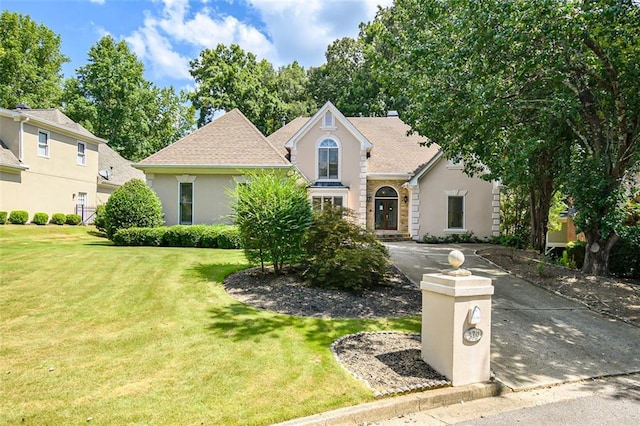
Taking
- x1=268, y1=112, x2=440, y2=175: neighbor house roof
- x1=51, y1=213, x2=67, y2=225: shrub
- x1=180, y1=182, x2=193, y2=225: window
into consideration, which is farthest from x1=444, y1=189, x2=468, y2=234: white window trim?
x1=51, y1=213, x2=67, y2=225: shrub

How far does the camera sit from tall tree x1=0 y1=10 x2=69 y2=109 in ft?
107

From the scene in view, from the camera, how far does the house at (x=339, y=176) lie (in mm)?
17375

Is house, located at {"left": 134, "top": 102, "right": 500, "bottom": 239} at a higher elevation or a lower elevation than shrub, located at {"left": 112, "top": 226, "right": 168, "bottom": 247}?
higher

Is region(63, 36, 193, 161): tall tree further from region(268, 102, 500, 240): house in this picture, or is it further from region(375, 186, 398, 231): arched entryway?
region(375, 186, 398, 231): arched entryway

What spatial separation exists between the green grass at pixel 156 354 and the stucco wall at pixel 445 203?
45.3 ft

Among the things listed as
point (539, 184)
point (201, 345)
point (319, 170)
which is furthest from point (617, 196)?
point (319, 170)

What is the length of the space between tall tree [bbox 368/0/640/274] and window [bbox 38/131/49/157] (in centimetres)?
1996

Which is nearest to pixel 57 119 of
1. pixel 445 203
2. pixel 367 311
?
pixel 445 203

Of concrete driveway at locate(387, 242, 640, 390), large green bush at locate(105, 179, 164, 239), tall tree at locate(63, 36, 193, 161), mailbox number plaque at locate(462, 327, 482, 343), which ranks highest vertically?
tall tree at locate(63, 36, 193, 161)

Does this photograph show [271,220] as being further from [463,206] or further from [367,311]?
[463,206]

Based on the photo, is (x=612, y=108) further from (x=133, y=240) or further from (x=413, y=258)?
(x=133, y=240)

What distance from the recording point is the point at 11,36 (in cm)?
3356

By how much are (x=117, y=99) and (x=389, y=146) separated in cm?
2699

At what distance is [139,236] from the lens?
14.4m
